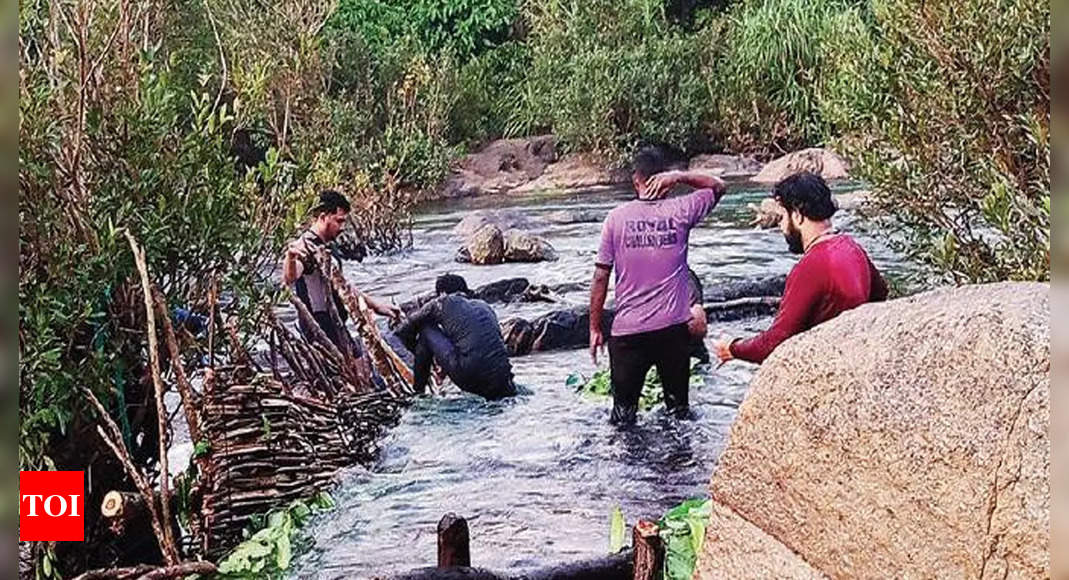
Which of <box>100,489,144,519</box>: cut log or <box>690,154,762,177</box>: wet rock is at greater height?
<box>690,154,762,177</box>: wet rock

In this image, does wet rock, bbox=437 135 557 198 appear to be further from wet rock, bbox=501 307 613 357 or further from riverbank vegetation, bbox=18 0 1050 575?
riverbank vegetation, bbox=18 0 1050 575

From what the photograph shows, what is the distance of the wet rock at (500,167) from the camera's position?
30234 mm

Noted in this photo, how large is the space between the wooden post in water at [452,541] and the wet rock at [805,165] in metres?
22.2

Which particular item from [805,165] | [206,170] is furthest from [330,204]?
[805,165]

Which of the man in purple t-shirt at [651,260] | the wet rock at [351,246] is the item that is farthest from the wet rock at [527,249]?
the man in purple t-shirt at [651,260]

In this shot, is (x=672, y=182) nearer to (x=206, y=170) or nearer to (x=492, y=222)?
(x=206, y=170)

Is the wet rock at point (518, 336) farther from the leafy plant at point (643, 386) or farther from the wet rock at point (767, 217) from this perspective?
the wet rock at point (767, 217)

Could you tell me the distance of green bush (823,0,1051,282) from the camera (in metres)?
6.94

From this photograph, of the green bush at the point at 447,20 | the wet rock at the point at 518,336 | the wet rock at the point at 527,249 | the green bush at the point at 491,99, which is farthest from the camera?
the green bush at the point at 447,20

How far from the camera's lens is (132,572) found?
4656 mm

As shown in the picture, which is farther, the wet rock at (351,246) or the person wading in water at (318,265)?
the wet rock at (351,246)

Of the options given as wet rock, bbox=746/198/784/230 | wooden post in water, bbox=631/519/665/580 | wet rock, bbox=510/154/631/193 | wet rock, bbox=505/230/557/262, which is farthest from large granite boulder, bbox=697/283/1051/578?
wet rock, bbox=510/154/631/193

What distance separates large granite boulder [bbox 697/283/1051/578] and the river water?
73.8 inches

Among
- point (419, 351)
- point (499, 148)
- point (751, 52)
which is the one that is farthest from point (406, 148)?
point (419, 351)
